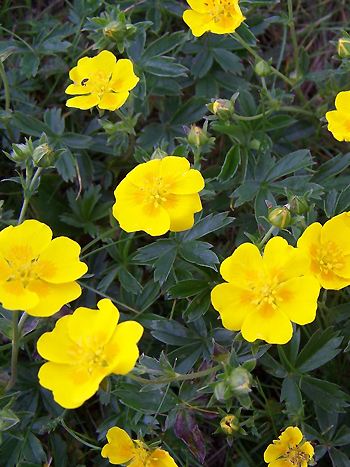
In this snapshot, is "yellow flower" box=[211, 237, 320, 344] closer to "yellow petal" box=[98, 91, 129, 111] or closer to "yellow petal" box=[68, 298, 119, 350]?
"yellow petal" box=[68, 298, 119, 350]

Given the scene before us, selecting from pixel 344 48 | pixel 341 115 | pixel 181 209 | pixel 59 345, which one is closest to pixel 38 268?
pixel 59 345

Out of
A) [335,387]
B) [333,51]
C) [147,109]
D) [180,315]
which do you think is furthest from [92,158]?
[335,387]

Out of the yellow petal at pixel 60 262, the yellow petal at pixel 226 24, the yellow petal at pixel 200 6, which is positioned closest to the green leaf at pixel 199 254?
the yellow petal at pixel 60 262

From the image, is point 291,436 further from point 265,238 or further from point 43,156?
point 43,156

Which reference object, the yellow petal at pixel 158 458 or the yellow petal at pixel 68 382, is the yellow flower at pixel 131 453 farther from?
the yellow petal at pixel 68 382

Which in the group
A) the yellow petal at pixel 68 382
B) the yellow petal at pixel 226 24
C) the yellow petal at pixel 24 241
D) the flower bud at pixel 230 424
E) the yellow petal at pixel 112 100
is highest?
the yellow petal at pixel 226 24

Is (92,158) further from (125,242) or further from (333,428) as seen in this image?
(333,428)
